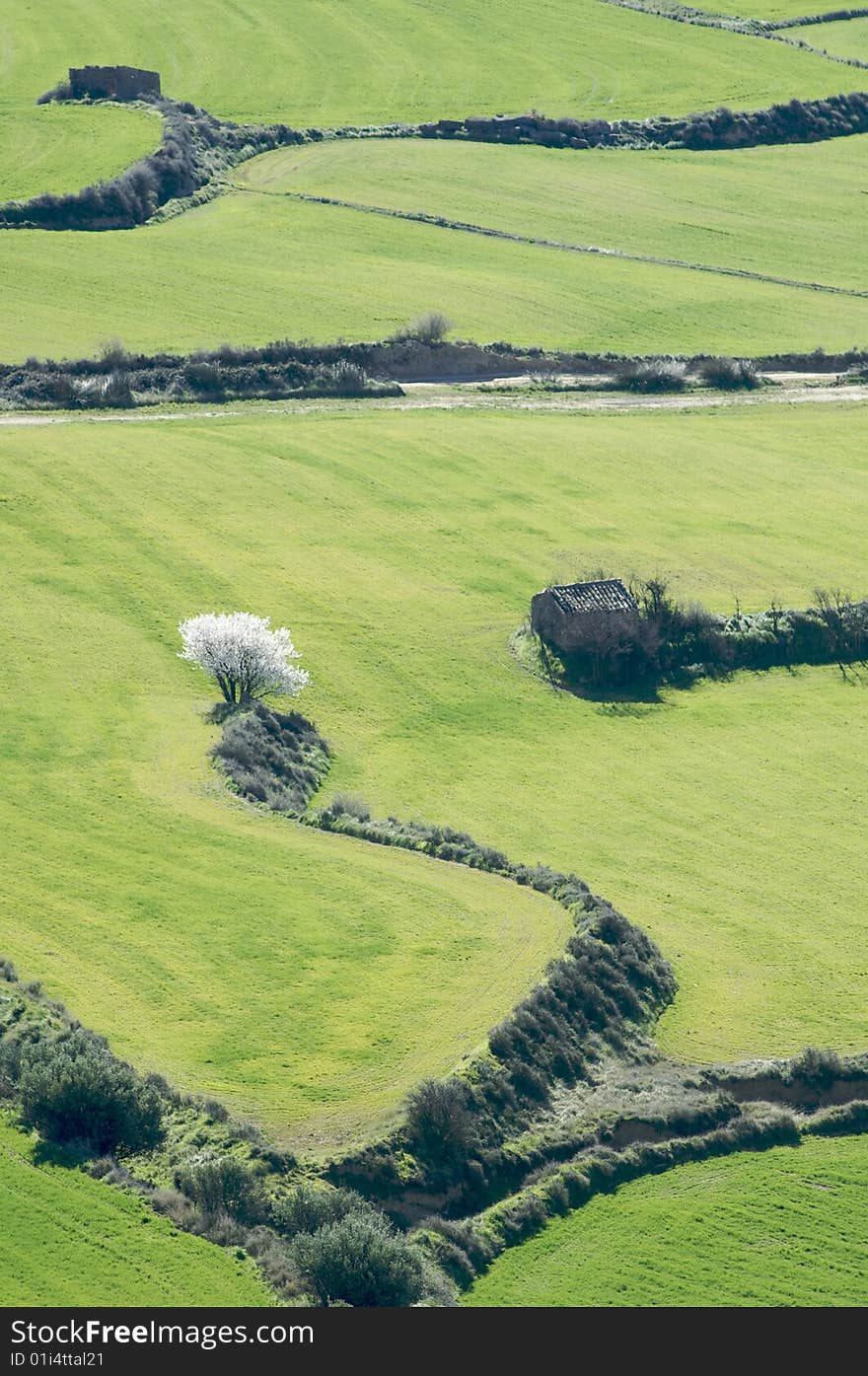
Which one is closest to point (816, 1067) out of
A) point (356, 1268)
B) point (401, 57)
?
point (356, 1268)

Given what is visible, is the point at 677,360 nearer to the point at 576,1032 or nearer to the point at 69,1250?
the point at 576,1032

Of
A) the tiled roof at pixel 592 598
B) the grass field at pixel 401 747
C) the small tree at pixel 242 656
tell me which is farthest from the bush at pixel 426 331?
the small tree at pixel 242 656

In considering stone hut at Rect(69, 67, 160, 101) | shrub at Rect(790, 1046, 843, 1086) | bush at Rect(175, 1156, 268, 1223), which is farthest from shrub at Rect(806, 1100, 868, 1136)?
stone hut at Rect(69, 67, 160, 101)

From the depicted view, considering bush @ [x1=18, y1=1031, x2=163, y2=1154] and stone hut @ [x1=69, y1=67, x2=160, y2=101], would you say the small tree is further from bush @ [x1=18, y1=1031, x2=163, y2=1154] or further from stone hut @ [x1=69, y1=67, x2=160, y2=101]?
stone hut @ [x1=69, y1=67, x2=160, y2=101]

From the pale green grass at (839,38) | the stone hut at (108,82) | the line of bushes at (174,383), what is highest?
the pale green grass at (839,38)

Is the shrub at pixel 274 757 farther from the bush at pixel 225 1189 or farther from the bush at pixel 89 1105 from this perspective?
the bush at pixel 225 1189

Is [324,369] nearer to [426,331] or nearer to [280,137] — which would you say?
[426,331]
